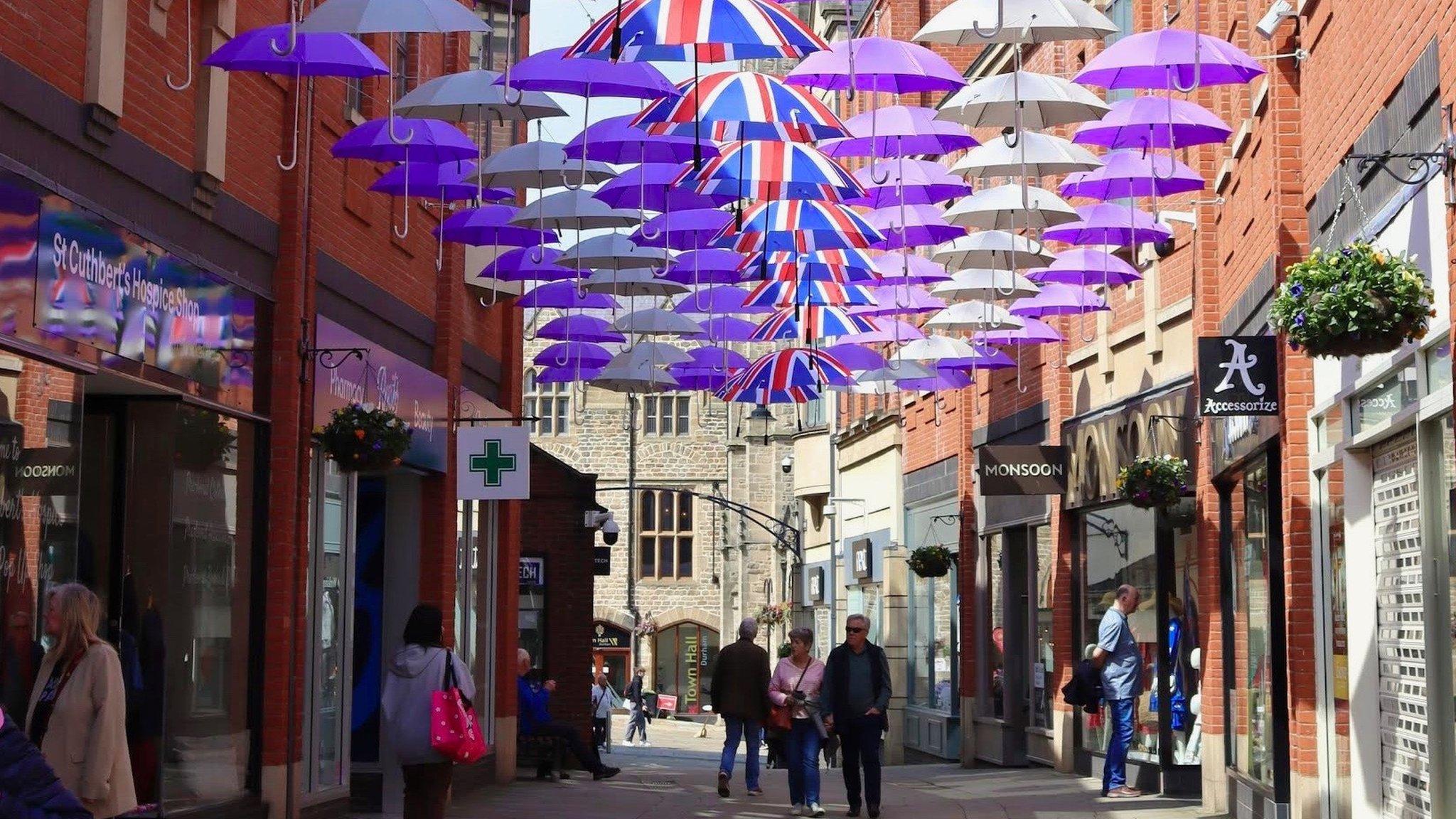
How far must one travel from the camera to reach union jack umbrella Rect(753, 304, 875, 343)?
20281mm

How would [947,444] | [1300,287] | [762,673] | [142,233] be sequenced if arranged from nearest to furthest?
[1300,287], [142,233], [762,673], [947,444]

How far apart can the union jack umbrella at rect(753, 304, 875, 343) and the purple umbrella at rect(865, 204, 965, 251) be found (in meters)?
2.48

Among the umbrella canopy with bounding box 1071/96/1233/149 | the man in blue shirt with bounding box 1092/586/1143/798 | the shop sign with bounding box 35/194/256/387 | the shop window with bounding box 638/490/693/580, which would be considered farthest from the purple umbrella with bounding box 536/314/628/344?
the shop window with bounding box 638/490/693/580

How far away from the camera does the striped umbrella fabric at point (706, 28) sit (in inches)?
451

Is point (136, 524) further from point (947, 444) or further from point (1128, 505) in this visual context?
point (947, 444)

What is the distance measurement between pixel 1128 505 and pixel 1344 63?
30.1 feet

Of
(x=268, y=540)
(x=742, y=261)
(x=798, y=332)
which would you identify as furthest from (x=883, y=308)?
(x=268, y=540)

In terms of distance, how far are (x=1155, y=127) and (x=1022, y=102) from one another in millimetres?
1491

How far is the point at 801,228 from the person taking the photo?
15477 millimetres

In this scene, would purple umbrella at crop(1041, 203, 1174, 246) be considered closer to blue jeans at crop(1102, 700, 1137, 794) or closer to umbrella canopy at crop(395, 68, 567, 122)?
blue jeans at crop(1102, 700, 1137, 794)

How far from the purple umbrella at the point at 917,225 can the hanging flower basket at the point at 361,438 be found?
15.7ft

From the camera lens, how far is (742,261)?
18672 millimetres

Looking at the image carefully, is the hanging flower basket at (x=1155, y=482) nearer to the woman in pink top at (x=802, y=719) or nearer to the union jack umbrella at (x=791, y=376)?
the woman in pink top at (x=802, y=719)

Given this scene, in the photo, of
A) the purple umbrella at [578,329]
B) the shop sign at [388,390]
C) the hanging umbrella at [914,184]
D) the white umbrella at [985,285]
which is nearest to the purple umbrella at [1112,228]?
the white umbrella at [985,285]
